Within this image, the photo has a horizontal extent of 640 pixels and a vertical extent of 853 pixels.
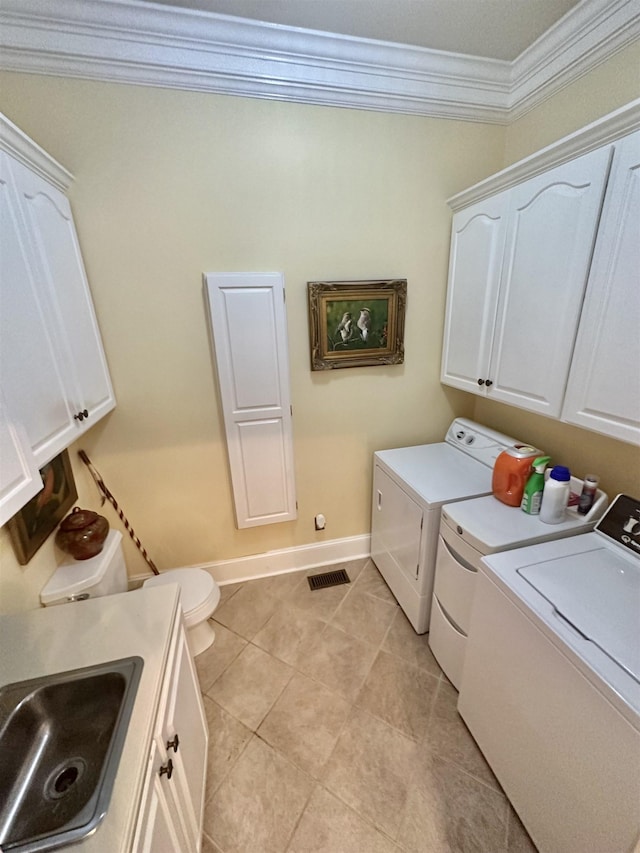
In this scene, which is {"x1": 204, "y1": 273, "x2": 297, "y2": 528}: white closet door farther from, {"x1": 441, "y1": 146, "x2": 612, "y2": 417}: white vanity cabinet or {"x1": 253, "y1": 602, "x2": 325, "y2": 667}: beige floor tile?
{"x1": 441, "y1": 146, "x2": 612, "y2": 417}: white vanity cabinet

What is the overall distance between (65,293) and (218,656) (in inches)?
72.6

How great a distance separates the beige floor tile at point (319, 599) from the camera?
2.01 metres

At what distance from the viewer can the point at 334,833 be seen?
3.78 feet

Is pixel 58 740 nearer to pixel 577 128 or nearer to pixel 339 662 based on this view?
pixel 339 662

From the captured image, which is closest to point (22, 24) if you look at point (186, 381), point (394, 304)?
point (186, 381)

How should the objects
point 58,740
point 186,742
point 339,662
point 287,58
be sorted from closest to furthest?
point 58,740 < point 186,742 < point 287,58 < point 339,662

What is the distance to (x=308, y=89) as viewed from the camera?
157 cm

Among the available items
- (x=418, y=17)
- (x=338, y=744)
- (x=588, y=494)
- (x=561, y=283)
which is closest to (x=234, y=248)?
(x=418, y=17)

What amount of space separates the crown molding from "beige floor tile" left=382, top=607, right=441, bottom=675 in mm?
2698

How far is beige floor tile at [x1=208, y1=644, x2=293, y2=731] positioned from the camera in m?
1.52

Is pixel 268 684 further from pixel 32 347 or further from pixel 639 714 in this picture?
pixel 32 347

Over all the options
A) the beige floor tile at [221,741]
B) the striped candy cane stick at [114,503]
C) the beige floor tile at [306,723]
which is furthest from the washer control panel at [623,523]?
the striped candy cane stick at [114,503]

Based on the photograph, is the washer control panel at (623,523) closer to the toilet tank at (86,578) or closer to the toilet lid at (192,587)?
the toilet lid at (192,587)

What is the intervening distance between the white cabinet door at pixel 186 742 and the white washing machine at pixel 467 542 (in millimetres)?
1080
